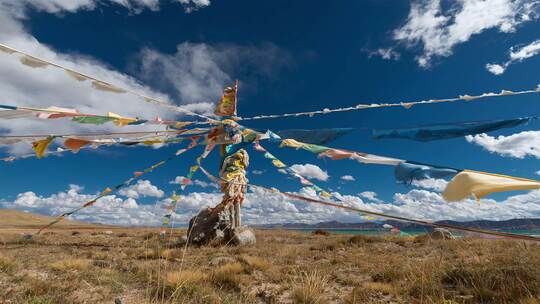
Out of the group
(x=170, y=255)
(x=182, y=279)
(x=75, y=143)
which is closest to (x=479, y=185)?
(x=182, y=279)

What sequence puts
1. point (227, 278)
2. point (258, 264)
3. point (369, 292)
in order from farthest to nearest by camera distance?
point (258, 264), point (227, 278), point (369, 292)

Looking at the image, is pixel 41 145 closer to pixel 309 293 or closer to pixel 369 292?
pixel 309 293

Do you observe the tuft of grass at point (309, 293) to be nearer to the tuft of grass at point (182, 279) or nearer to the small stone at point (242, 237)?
the tuft of grass at point (182, 279)

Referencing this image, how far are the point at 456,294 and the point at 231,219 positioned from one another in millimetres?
9182

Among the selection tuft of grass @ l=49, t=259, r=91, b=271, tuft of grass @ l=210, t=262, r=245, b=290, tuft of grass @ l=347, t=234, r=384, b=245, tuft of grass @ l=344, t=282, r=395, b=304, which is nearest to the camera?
tuft of grass @ l=344, t=282, r=395, b=304

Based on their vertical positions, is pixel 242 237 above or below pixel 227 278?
above

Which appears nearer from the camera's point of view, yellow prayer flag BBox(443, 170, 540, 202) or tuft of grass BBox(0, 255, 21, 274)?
yellow prayer flag BBox(443, 170, 540, 202)

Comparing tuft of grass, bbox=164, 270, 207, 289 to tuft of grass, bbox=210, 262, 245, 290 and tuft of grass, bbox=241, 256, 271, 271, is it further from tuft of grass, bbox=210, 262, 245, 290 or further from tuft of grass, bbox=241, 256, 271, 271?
tuft of grass, bbox=241, 256, 271, 271

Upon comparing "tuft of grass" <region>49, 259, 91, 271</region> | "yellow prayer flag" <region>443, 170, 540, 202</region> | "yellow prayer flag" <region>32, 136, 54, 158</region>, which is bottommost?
"tuft of grass" <region>49, 259, 91, 271</region>

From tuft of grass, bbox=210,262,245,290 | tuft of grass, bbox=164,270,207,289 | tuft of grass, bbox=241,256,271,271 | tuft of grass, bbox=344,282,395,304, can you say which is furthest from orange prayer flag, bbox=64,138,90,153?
tuft of grass, bbox=344,282,395,304

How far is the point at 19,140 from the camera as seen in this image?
679 cm

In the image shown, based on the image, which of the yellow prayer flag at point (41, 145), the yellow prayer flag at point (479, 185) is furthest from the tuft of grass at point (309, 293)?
A: the yellow prayer flag at point (41, 145)

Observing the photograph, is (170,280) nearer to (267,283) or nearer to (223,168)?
(267,283)

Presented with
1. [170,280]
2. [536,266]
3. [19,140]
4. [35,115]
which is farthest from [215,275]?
[536,266]
